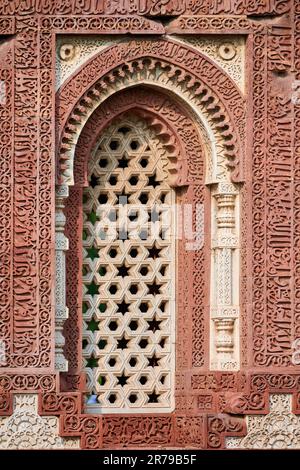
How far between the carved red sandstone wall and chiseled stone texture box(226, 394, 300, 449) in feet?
0.27

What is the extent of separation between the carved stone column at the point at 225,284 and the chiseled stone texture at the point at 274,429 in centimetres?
51

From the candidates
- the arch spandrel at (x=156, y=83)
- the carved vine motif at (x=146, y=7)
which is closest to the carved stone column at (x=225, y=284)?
the arch spandrel at (x=156, y=83)

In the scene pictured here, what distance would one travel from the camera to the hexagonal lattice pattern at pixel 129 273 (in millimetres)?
18359

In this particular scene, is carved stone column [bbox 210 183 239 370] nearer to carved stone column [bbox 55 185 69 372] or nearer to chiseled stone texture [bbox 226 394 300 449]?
chiseled stone texture [bbox 226 394 300 449]

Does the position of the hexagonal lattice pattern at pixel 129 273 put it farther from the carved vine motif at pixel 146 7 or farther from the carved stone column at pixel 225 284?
the carved vine motif at pixel 146 7

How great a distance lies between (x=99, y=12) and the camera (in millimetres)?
17984

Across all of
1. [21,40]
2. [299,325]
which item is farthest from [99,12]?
[299,325]

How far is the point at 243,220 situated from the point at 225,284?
1.85ft

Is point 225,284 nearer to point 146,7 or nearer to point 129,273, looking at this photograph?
point 129,273

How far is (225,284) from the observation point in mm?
A: 18188

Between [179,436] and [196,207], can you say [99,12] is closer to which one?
[196,207]

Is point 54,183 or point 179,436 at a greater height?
point 54,183

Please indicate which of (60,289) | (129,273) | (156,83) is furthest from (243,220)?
(60,289)

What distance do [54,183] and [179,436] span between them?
2.38 meters
